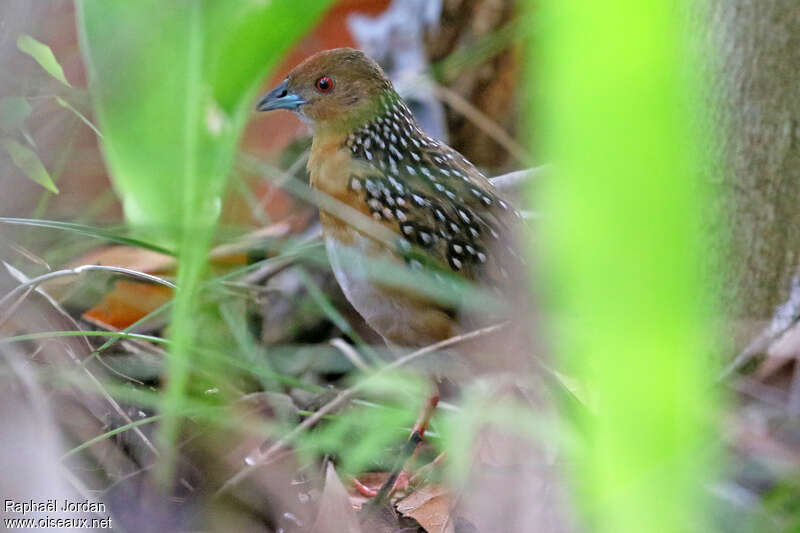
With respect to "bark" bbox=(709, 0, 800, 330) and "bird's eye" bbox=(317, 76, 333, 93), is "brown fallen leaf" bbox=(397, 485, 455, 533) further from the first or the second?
"bird's eye" bbox=(317, 76, 333, 93)

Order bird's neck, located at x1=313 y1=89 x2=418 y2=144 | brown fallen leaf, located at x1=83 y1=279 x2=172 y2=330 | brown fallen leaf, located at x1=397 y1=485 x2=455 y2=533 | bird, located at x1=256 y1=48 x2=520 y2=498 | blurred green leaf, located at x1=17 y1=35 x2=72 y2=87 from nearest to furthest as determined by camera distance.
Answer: blurred green leaf, located at x1=17 y1=35 x2=72 y2=87 → brown fallen leaf, located at x1=397 y1=485 x2=455 y2=533 → bird, located at x1=256 y1=48 x2=520 y2=498 → bird's neck, located at x1=313 y1=89 x2=418 y2=144 → brown fallen leaf, located at x1=83 y1=279 x2=172 y2=330

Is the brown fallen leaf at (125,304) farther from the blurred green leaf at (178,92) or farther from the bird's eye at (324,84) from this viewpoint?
A: the blurred green leaf at (178,92)

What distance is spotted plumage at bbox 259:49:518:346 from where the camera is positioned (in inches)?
83.0

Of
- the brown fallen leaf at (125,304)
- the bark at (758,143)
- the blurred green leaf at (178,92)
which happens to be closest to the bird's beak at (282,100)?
the brown fallen leaf at (125,304)

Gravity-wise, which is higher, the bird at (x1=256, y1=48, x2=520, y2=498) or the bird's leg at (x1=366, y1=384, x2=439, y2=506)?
the bird at (x1=256, y1=48, x2=520, y2=498)

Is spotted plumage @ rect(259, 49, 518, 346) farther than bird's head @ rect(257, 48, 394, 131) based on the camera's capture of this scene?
No

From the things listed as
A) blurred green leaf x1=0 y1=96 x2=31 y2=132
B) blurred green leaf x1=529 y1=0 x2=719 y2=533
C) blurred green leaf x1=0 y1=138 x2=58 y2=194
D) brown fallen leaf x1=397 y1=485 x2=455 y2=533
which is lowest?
brown fallen leaf x1=397 y1=485 x2=455 y2=533

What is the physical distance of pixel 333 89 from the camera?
2.45 m

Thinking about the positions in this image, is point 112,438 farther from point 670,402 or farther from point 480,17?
point 480,17

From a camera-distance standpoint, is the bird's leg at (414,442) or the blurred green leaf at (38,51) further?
the bird's leg at (414,442)

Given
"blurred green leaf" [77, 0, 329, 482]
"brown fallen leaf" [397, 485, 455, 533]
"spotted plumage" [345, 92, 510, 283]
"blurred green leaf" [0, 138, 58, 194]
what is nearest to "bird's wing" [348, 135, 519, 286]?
"spotted plumage" [345, 92, 510, 283]

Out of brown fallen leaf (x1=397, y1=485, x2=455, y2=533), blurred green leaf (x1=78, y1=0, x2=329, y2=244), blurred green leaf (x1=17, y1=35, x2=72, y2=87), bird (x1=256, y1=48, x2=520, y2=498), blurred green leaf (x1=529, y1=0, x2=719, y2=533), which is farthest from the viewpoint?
bird (x1=256, y1=48, x2=520, y2=498)

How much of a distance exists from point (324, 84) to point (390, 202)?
0.49m

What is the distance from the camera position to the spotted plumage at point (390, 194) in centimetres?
211
